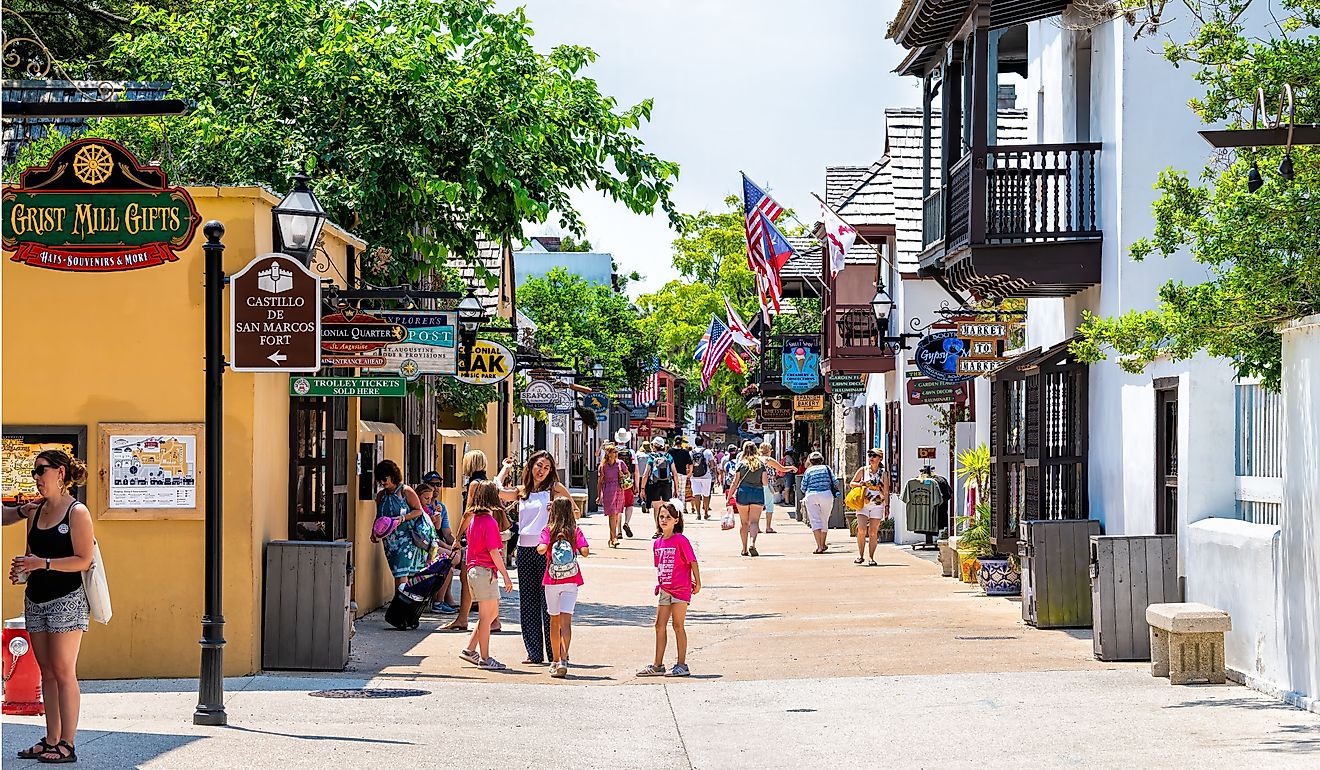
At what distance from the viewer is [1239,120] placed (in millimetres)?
10820

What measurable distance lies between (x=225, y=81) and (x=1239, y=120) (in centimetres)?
1319

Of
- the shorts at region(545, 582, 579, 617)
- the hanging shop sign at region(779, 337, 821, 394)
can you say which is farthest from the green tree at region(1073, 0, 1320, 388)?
the hanging shop sign at region(779, 337, 821, 394)

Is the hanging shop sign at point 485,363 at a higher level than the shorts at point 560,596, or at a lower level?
higher

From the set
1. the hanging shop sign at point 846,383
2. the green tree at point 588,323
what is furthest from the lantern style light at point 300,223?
the green tree at point 588,323

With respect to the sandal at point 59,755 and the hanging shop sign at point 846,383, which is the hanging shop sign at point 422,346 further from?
the hanging shop sign at point 846,383

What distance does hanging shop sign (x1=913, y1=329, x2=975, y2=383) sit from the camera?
22.6 meters

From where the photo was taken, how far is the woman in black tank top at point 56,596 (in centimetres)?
904

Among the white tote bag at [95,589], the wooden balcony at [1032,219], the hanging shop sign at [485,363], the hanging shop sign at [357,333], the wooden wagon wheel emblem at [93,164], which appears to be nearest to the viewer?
the white tote bag at [95,589]

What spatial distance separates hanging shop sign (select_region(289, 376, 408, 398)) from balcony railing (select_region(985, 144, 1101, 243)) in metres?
6.70

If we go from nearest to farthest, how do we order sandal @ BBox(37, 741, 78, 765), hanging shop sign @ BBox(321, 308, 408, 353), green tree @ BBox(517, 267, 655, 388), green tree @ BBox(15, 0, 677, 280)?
sandal @ BBox(37, 741, 78, 765), hanging shop sign @ BBox(321, 308, 408, 353), green tree @ BBox(15, 0, 677, 280), green tree @ BBox(517, 267, 655, 388)

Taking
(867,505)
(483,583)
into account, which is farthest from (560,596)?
(867,505)

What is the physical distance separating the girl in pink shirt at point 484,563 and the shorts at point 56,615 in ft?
17.0

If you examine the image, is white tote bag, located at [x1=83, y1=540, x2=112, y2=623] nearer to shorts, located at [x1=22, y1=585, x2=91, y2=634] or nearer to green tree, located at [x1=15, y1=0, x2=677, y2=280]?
shorts, located at [x1=22, y1=585, x2=91, y2=634]

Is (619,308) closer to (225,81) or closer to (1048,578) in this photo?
(225,81)
